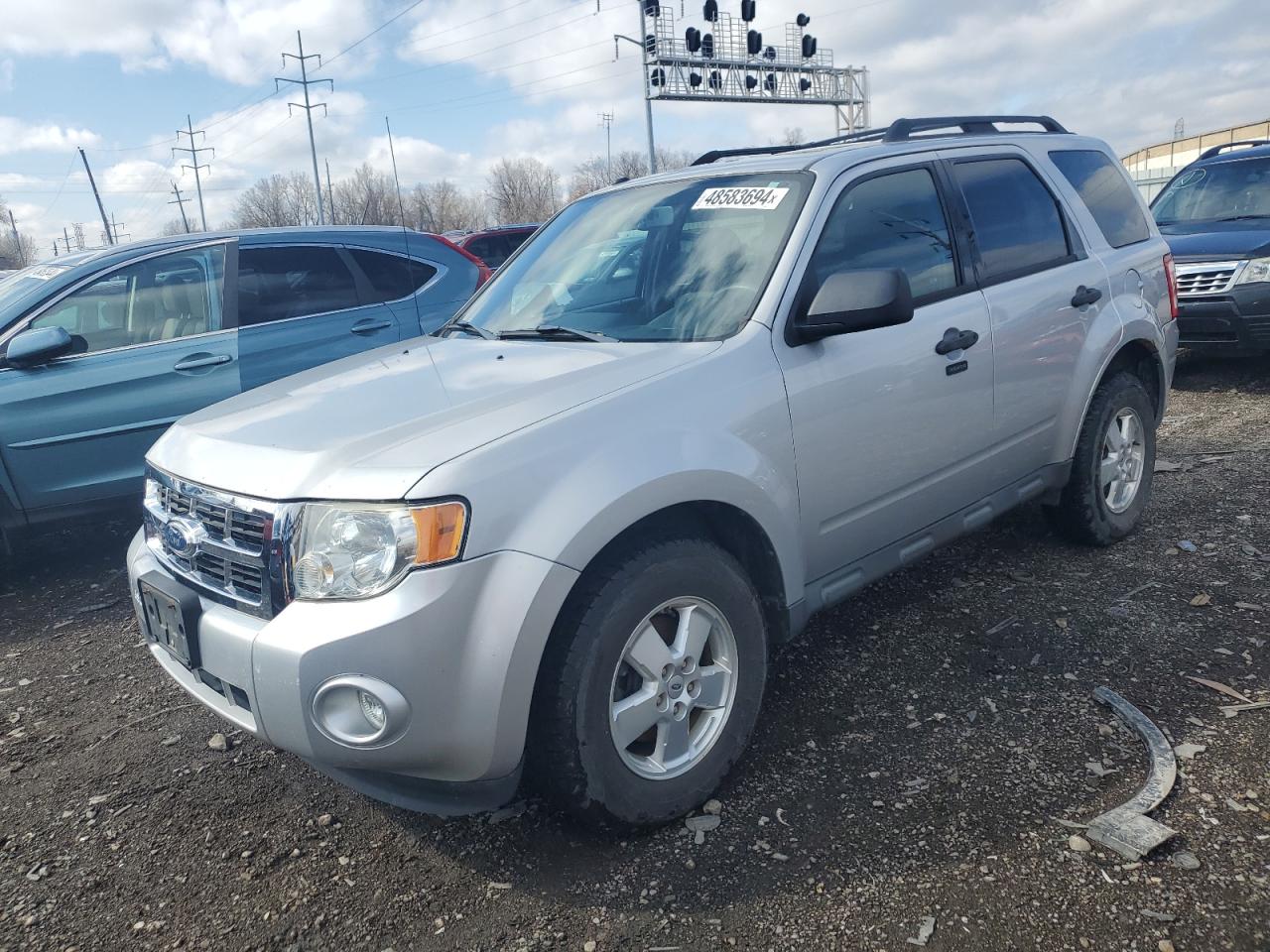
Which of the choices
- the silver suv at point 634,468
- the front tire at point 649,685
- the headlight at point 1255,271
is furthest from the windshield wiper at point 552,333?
the headlight at point 1255,271

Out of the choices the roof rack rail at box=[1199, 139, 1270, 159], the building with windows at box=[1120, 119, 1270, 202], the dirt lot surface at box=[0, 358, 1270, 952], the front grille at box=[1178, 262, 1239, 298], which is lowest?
the dirt lot surface at box=[0, 358, 1270, 952]

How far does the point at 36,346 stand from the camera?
4855 millimetres

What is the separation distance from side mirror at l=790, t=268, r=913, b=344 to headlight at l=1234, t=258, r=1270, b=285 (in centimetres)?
593

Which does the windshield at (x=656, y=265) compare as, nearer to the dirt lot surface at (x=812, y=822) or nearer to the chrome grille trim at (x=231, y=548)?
the chrome grille trim at (x=231, y=548)

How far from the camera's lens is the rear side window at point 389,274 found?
5980mm

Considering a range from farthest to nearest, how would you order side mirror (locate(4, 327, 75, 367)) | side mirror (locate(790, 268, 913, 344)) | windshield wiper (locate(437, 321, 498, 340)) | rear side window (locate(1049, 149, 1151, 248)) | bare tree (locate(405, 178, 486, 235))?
bare tree (locate(405, 178, 486, 235)) → side mirror (locate(4, 327, 75, 367)) → rear side window (locate(1049, 149, 1151, 248)) → windshield wiper (locate(437, 321, 498, 340)) → side mirror (locate(790, 268, 913, 344))

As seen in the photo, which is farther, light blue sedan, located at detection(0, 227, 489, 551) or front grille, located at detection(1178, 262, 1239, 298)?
front grille, located at detection(1178, 262, 1239, 298)

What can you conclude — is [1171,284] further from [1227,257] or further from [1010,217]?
[1227,257]

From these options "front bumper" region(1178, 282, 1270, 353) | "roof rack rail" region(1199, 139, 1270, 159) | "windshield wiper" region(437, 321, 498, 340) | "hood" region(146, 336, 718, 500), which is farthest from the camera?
"roof rack rail" region(1199, 139, 1270, 159)

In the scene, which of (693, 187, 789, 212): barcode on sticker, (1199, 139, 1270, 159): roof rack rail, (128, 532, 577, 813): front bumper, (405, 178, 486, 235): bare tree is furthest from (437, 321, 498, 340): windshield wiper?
(405, 178, 486, 235): bare tree

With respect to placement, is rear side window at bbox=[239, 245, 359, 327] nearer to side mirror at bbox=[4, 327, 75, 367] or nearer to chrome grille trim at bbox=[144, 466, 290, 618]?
side mirror at bbox=[4, 327, 75, 367]

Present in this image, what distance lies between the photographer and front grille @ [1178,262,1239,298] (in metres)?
7.35

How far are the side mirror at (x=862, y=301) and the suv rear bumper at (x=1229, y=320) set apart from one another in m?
5.84

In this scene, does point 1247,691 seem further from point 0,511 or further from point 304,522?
point 0,511
